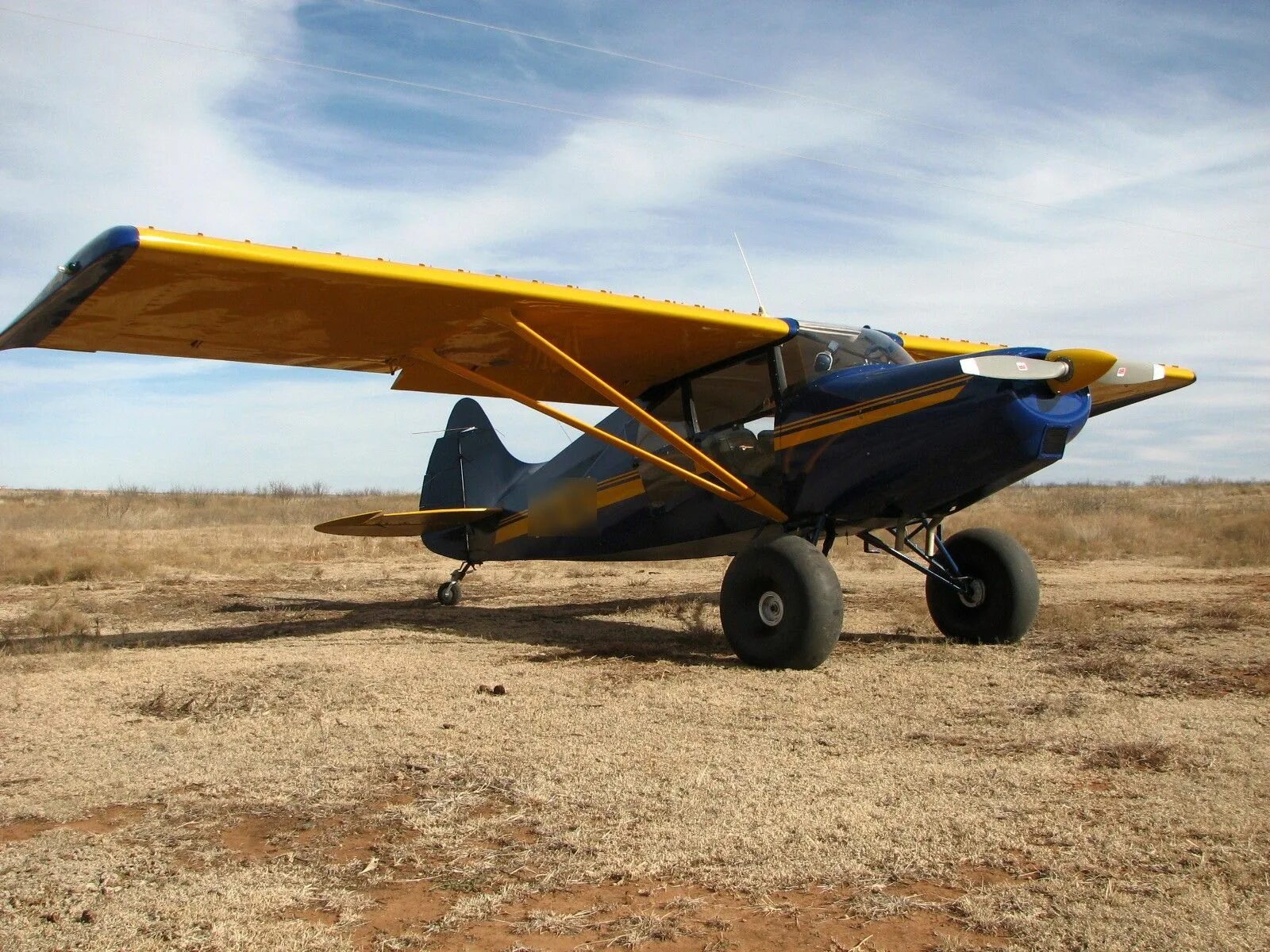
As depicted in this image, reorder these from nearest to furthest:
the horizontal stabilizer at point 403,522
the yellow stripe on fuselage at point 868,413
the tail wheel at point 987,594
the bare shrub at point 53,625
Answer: the yellow stripe on fuselage at point 868,413
the tail wheel at point 987,594
the bare shrub at point 53,625
the horizontal stabilizer at point 403,522

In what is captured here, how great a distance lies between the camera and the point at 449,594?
11.5 meters

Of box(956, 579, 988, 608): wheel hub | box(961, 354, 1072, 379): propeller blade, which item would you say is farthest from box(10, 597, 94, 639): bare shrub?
box(961, 354, 1072, 379): propeller blade

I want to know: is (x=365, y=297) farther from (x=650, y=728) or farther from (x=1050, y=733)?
(x=1050, y=733)

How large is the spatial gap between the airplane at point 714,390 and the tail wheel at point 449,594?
161 cm

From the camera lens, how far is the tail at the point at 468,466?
39.6 ft

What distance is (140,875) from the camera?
3.19m

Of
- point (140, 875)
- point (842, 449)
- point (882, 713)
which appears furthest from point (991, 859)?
point (842, 449)

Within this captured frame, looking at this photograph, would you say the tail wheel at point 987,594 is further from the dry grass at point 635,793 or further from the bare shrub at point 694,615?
the bare shrub at point 694,615

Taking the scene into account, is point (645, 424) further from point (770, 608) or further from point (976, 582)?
point (976, 582)

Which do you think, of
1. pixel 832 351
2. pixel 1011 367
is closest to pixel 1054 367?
pixel 1011 367

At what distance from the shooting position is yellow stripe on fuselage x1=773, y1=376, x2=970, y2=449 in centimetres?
688

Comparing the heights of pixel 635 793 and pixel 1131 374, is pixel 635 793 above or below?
below

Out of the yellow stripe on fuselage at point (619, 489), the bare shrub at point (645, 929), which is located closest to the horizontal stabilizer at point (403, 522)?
the yellow stripe on fuselage at point (619, 489)

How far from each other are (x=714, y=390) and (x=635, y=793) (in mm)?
5297
